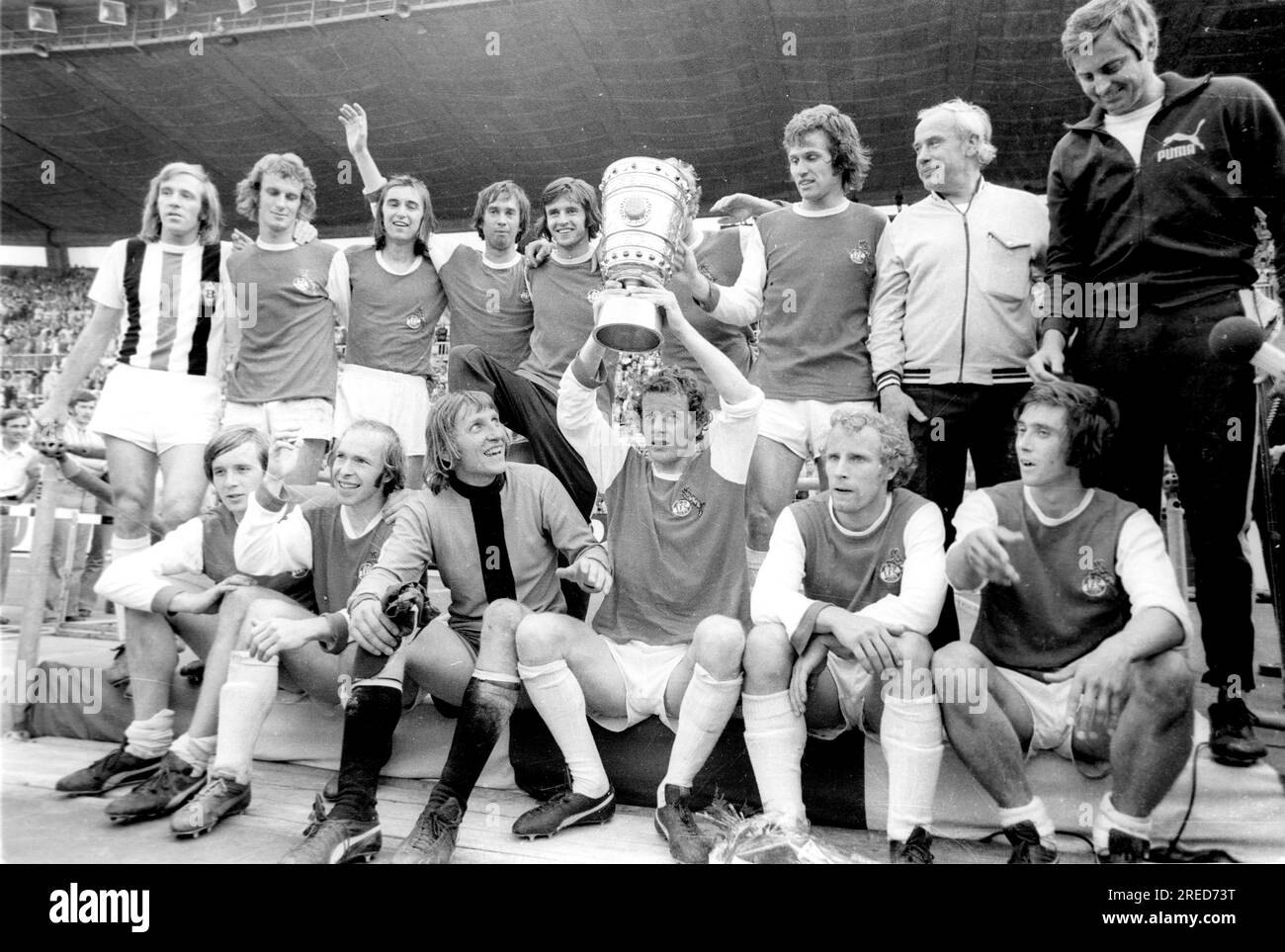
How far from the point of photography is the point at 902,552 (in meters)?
1.74

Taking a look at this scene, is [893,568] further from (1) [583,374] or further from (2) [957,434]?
(1) [583,374]

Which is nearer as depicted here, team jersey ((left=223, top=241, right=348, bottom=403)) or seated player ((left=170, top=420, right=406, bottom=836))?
seated player ((left=170, top=420, right=406, bottom=836))

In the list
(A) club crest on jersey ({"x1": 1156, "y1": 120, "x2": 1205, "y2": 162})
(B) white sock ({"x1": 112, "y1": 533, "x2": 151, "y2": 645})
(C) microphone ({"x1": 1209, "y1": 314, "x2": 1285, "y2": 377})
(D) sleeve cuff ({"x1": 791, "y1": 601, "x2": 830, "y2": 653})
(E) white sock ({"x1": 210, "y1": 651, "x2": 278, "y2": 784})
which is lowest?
(E) white sock ({"x1": 210, "y1": 651, "x2": 278, "y2": 784})

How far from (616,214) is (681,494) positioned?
64 centimetres

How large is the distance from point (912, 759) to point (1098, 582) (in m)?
0.52

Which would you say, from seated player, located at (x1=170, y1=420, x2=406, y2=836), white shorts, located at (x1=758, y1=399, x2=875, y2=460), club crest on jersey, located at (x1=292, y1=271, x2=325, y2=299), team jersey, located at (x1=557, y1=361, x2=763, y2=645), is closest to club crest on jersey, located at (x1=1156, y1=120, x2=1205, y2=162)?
white shorts, located at (x1=758, y1=399, x2=875, y2=460)

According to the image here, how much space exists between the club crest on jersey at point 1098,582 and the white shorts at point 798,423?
2.23ft

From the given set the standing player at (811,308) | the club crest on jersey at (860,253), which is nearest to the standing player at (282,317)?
the standing player at (811,308)

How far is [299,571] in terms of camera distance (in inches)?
82.8

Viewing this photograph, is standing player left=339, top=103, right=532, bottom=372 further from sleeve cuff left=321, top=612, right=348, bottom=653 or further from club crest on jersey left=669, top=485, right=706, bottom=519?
sleeve cuff left=321, top=612, right=348, bottom=653

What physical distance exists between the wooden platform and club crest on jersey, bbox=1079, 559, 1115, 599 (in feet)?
1.63

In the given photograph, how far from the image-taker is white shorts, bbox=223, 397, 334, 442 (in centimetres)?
265

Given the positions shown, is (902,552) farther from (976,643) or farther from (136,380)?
(136,380)

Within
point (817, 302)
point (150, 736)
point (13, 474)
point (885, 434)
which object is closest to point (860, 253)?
point (817, 302)
